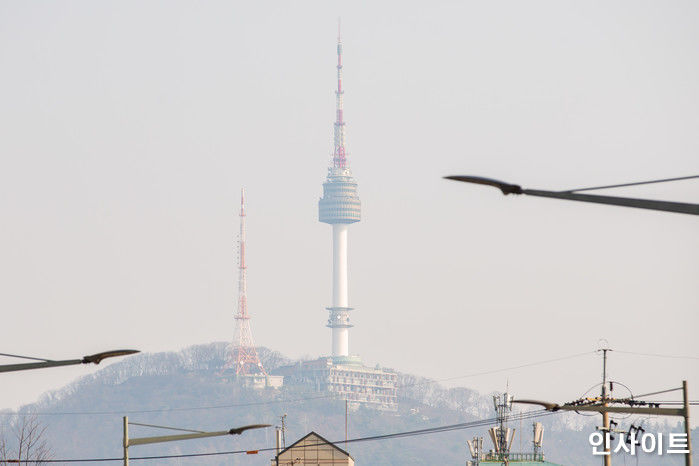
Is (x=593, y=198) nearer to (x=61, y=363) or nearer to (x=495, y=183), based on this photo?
(x=495, y=183)

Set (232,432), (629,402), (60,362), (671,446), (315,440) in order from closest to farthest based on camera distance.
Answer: (60,362)
(232,432)
(671,446)
(629,402)
(315,440)

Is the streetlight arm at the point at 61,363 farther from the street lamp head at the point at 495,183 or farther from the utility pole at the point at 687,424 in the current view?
the utility pole at the point at 687,424

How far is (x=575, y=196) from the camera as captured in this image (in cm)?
2194

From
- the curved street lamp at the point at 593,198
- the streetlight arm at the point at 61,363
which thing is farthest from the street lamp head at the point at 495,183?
the streetlight arm at the point at 61,363

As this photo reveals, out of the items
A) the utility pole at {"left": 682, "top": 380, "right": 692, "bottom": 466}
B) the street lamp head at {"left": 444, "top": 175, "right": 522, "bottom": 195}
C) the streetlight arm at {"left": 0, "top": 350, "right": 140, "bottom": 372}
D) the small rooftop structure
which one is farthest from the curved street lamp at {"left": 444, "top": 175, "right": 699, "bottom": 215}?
the small rooftop structure

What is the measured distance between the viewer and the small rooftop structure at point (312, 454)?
127544mm

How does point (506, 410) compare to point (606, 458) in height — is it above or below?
above

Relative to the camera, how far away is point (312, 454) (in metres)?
129

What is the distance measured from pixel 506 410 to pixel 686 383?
323 ft

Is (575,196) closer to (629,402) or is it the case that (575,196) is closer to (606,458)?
(606,458)

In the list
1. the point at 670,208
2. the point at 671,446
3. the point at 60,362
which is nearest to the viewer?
the point at 670,208

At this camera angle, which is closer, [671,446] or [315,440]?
[671,446]

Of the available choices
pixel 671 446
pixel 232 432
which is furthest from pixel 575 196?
pixel 671 446

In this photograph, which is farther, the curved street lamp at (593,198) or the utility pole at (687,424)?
the utility pole at (687,424)
